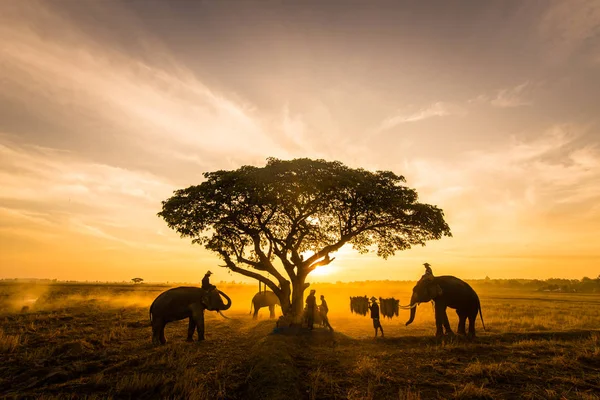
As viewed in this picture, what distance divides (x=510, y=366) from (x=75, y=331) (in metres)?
21.7

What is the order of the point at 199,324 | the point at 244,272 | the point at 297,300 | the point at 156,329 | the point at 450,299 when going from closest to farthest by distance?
the point at 156,329
the point at 199,324
the point at 450,299
the point at 297,300
the point at 244,272

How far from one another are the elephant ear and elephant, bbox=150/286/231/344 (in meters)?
11.9

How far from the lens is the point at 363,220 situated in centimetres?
2202

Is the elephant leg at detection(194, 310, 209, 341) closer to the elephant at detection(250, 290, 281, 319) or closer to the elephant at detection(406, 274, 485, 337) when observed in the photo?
the elephant at detection(406, 274, 485, 337)

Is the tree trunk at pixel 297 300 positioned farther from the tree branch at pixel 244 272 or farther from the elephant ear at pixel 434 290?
the elephant ear at pixel 434 290

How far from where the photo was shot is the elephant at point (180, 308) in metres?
15.9

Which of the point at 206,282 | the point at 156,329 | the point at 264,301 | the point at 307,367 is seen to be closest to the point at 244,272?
the point at 206,282

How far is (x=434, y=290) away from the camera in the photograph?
17625 mm

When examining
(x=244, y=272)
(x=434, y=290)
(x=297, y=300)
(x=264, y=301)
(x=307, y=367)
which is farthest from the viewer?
(x=264, y=301)

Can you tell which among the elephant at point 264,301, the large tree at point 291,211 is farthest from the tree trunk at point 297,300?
the elephant at point 264,301

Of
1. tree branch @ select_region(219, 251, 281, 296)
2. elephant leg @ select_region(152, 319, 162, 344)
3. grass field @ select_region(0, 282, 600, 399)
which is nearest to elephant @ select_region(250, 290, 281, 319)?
tree branch @ select_region(219, 251, 281, 296)

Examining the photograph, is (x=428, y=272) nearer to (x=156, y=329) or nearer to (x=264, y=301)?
(x=156, y=329)

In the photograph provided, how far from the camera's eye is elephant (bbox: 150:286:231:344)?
15867 millimetres

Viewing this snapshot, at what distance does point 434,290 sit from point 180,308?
1344 centimetres
